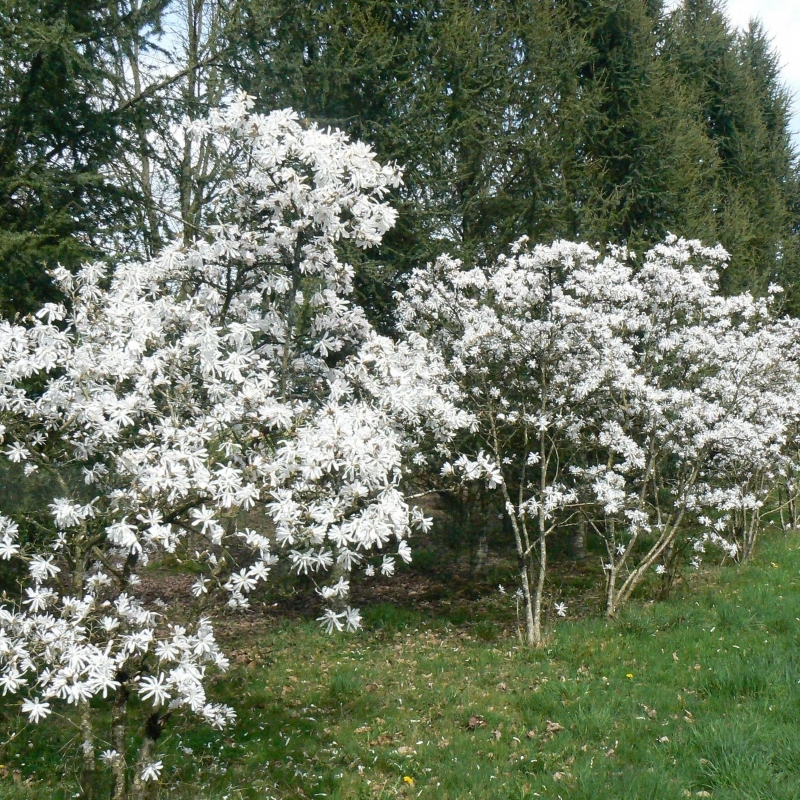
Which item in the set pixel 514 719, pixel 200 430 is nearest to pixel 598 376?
pixel 514 719

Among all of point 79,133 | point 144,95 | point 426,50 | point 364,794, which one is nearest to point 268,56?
point 426,50

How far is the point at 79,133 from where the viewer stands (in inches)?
294

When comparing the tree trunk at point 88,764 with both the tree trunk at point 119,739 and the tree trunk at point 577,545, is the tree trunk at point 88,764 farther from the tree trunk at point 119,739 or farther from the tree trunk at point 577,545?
the tree trunk at point 577,545

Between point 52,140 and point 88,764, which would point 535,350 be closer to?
point 52,140

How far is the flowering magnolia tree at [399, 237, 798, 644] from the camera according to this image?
Result: 25.8ft

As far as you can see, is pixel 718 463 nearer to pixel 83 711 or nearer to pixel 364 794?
pixel 364 794

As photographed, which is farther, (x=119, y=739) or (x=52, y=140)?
(x=52, y=140)

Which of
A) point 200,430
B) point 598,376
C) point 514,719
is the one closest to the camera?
point 200,430

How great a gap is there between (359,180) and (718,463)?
6.35 m

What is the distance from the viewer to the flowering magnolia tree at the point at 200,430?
4.05 m

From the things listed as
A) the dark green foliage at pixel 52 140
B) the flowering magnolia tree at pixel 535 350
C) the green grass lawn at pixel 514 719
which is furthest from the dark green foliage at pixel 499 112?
the green grass lawn at pixel 514 719

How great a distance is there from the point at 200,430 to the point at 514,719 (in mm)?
3372

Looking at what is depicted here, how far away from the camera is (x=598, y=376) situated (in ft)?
25.6

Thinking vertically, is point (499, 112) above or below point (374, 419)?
above
